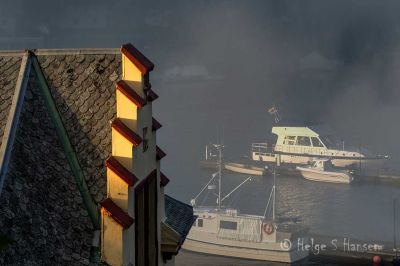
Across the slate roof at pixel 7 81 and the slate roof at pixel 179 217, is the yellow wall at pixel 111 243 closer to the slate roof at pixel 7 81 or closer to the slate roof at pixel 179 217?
the slate roof at pixel 7 81

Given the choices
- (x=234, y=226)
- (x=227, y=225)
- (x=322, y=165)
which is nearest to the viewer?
(x=227, y=225)

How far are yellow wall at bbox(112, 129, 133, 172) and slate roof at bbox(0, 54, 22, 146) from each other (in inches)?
48.1

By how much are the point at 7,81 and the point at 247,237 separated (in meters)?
57.5

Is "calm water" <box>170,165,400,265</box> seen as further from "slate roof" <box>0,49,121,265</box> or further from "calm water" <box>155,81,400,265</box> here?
"slate roof" <box>0,49,121,265</box>

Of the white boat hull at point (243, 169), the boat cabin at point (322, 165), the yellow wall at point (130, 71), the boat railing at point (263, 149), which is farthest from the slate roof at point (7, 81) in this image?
the boat railing at point (263, 149)

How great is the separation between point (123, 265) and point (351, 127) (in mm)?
146159

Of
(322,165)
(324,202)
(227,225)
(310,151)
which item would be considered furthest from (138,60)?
(310,151)

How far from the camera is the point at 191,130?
148 meters

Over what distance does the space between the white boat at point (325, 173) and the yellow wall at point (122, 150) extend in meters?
94.2

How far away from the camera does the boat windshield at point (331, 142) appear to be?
119537 millimetres

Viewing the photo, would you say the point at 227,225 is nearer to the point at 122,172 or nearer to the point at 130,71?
the point at 130,71

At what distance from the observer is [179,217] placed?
466 inches

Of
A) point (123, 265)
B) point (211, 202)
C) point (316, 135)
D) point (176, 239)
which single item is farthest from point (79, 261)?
point (316, 135)

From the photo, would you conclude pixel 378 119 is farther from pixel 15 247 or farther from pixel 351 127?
pixel 15 247
